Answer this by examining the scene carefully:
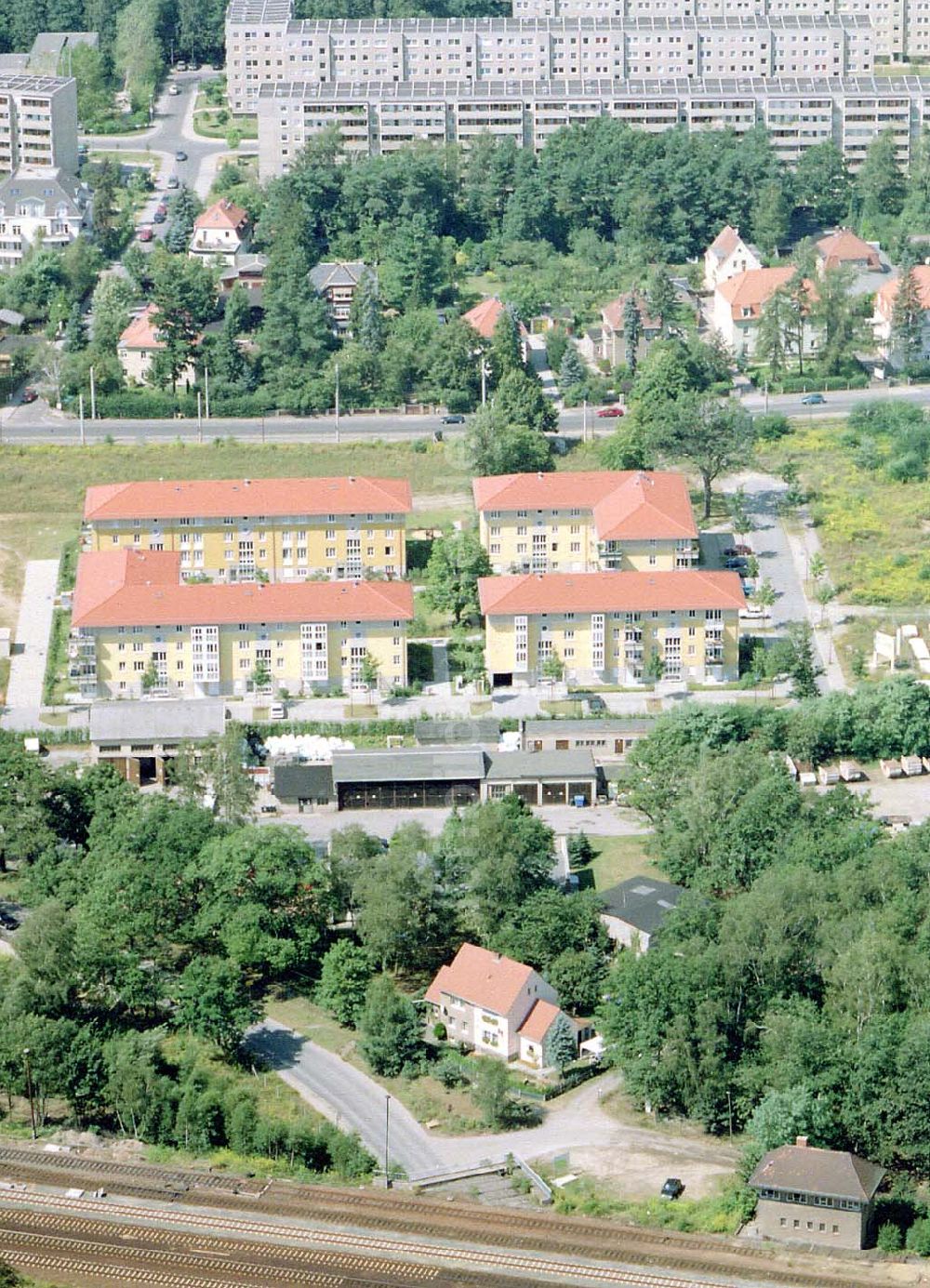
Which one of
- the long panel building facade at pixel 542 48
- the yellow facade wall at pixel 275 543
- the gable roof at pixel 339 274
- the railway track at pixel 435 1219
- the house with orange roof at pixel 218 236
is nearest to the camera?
the railway track at pixel 435 1219

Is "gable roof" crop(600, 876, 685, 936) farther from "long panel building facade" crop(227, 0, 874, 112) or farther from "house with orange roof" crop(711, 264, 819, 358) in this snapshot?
"long panel building facade" crop(227, 0, 874, 112)

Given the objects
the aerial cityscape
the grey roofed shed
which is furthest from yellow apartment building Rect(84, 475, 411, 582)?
the grey roofed shed

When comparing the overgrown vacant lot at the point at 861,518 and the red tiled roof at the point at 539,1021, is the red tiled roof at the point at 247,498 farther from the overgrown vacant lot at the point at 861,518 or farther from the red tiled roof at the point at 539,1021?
the red tiled roof at the point at 539,1021

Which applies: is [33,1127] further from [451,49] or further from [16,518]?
[451,49]

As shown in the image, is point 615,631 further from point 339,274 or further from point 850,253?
point 850,253

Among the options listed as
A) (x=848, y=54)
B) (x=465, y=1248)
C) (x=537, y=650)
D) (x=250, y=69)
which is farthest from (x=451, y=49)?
(x=465, y=1248)

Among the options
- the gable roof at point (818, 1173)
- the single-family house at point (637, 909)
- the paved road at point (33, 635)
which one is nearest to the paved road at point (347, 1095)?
the gable roof at point (818, 1173)

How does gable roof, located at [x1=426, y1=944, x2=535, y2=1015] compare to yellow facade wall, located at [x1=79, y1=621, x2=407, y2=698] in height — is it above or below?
below
